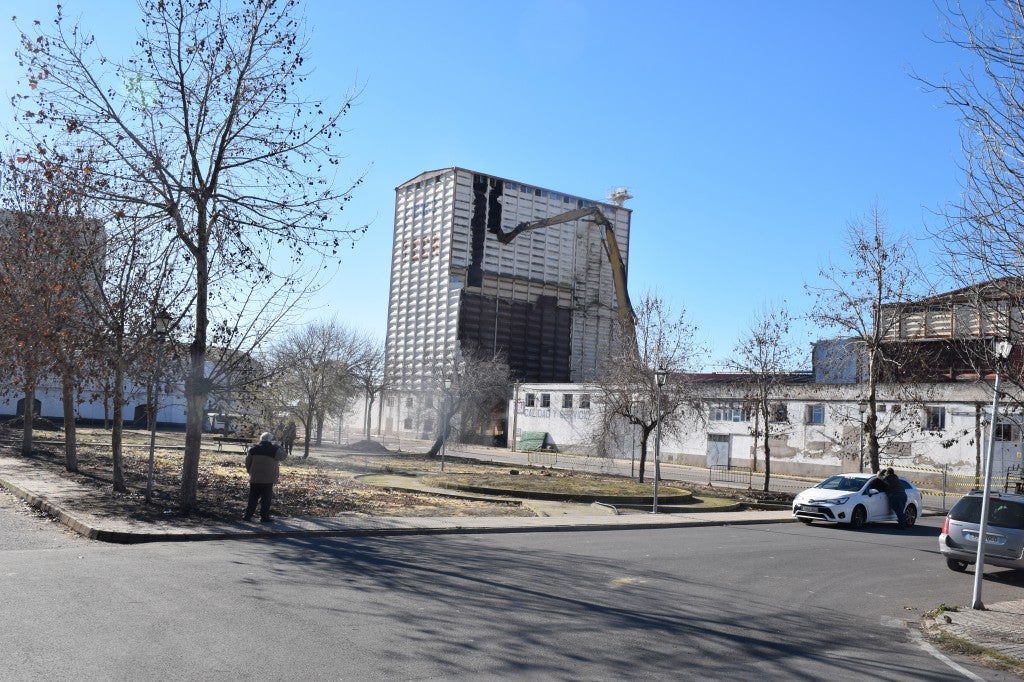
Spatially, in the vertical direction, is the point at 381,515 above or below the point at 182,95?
below

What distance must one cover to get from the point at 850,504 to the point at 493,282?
39084mm

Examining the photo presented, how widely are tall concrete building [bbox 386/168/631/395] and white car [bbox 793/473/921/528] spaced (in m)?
33.0

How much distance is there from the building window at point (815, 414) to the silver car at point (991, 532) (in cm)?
2794

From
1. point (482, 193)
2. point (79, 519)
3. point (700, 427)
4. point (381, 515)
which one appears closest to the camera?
point (79, 519)

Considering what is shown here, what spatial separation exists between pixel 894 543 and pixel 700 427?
28695 mm

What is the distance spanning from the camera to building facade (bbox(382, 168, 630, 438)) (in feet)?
186

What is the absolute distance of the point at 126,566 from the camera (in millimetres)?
10148

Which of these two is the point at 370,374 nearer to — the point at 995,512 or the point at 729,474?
the point at 729,474

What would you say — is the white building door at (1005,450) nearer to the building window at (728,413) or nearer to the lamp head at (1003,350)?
the building window at (728,413)

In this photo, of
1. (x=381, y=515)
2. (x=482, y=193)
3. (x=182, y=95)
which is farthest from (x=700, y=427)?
(x=182, y=95)

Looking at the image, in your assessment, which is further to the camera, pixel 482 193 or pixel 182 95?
pixel 482 193

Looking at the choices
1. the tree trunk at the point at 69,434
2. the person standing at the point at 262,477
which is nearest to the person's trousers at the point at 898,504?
the person standing at the point at 262,477

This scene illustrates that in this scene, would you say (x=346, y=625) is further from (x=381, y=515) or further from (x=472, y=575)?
(x=381, y=515)

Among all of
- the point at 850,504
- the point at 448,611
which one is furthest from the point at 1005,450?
the point at 448,611
